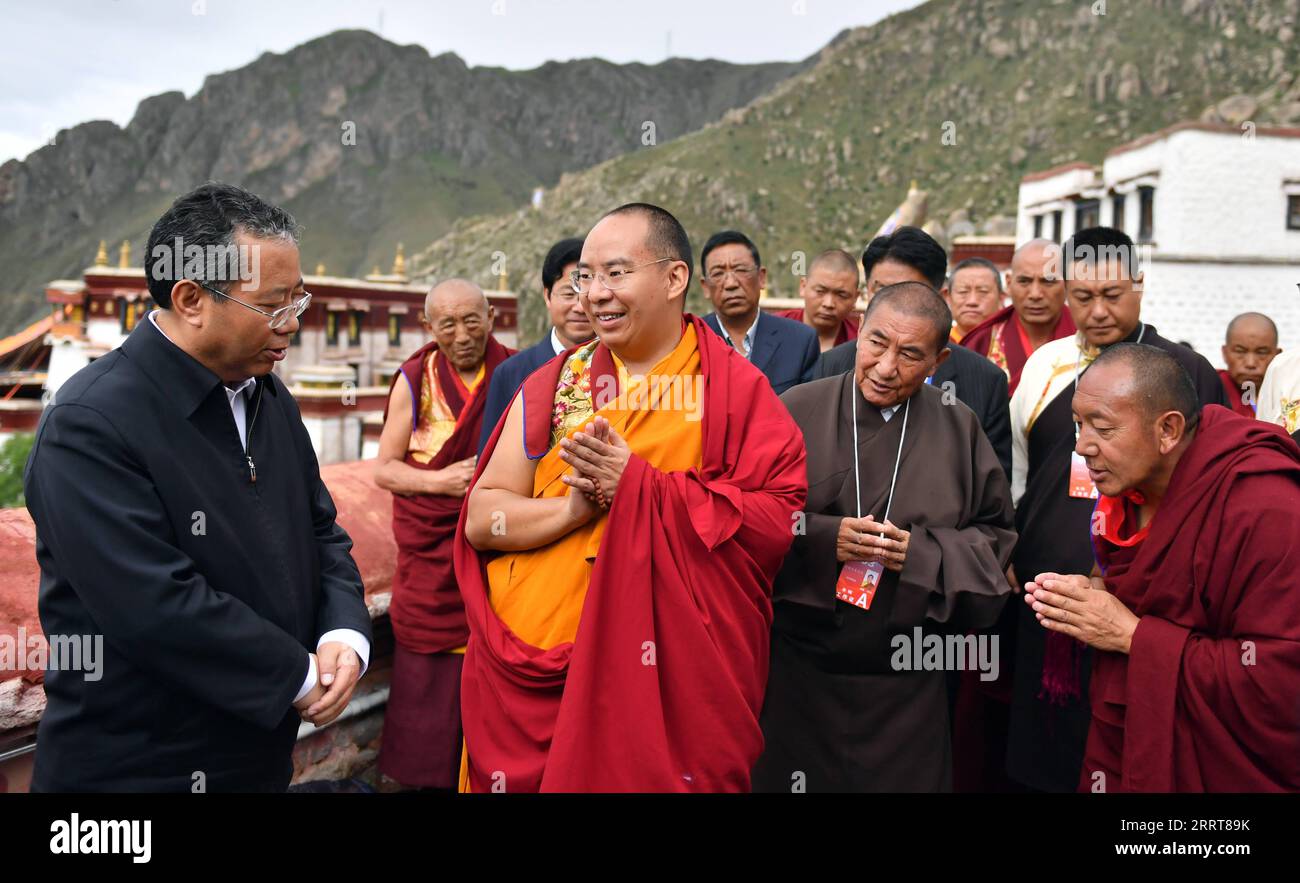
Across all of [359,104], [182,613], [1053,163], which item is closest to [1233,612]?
[182,613]

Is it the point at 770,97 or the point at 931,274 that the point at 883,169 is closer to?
the point at 770,97

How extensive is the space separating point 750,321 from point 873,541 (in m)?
1.93

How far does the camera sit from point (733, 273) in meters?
4.59

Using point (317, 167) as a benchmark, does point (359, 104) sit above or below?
above

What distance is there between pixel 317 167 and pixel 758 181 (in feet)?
277

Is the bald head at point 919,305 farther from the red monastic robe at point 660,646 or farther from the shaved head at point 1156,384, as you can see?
the red monastic robe at point 660,646

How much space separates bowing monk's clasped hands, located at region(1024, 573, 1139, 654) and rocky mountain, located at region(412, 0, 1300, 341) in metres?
33.7

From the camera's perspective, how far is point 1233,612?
236 centimetres

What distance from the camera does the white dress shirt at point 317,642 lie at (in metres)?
2.16

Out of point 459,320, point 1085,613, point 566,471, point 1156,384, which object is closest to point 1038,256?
point 1156,384

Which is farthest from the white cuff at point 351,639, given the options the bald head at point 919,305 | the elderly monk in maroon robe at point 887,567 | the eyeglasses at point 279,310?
the bald head at point 919,305

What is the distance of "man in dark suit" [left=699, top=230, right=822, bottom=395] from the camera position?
14.2ft

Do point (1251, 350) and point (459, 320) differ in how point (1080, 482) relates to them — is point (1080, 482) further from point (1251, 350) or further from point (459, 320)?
point (1251, 350)

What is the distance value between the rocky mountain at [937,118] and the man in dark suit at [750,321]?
3178 cm
